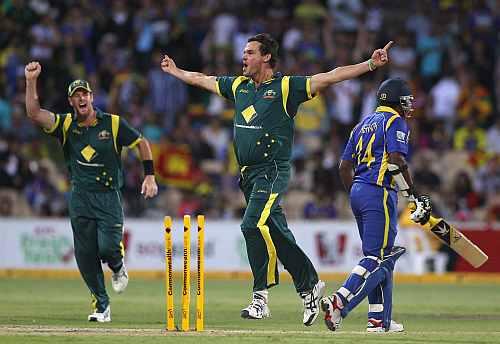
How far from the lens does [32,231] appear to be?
72.4ft

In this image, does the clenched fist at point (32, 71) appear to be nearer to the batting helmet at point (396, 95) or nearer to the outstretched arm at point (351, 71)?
the outstretched arm at point (351, 71)

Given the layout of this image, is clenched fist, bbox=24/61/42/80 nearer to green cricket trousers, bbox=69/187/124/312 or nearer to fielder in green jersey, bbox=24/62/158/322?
fielder in green jersey, bbox=24/62/158/322

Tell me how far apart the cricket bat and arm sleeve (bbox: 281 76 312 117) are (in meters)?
1.67

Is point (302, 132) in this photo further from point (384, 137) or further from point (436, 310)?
point (384, 137)

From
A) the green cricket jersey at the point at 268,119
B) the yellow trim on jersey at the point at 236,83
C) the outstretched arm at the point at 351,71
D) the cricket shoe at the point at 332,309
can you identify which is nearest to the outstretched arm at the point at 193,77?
the yellow trim on jersey at the point at 236,83

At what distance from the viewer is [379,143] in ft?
37.3

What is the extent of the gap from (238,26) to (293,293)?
914 cm

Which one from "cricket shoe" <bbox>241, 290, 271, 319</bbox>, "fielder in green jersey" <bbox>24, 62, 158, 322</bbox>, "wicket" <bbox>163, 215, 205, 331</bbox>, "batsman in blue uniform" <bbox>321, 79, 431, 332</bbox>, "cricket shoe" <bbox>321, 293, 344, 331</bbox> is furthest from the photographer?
"fielder in green jersey" <bbox>24, 62, 158, 322</bbox>

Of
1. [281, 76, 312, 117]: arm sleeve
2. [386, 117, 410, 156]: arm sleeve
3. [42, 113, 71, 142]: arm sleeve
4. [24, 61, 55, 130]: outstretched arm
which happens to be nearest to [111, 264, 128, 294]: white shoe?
[42, 113, 71, 142]: arm sleeve

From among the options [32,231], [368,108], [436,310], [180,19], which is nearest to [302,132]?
[368,108]

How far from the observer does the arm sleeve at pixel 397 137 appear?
36.8 ft

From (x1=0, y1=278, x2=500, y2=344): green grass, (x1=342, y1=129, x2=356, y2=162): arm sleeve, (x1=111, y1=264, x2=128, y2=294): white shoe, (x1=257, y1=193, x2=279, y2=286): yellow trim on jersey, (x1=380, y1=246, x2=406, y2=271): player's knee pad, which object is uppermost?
(x1=342, y1=129, x2=356, y2=162): arm sleeve

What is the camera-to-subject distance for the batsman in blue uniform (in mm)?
11219

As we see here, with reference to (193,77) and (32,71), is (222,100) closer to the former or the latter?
(193,77)
